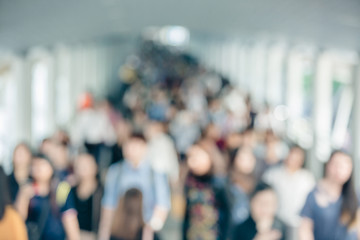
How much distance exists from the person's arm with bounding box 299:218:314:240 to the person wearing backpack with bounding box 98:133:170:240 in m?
1.31

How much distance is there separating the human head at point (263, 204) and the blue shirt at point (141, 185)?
2.79 feet

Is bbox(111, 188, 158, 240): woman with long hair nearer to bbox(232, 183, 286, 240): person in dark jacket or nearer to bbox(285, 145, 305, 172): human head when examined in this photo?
bbox(232, 183, 286, 240): person in dark jacket

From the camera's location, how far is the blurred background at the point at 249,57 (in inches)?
321

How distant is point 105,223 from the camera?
199 inches

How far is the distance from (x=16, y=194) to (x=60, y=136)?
3.87m

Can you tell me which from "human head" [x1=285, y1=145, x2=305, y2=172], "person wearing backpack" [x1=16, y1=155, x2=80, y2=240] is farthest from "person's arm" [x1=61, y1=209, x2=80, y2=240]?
"human head" [x1=285, y1=145, x2=305, y2=172]

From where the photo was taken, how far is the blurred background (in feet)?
26.8

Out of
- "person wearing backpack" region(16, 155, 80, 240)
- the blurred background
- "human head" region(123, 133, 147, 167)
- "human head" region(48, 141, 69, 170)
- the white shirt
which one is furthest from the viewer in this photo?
the blurred background

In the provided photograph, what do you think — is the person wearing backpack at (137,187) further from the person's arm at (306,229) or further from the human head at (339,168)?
the human head at (339,168)

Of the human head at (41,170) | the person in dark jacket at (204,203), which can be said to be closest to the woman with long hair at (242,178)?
the person in dark jacket at (204,203)

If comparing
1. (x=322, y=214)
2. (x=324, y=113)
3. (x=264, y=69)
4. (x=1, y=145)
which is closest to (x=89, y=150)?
(x=1, y=145)

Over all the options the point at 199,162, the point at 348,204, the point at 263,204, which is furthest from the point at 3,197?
the point at 348,204

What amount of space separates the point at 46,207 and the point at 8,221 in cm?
74

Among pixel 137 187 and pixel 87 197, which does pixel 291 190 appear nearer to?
pixel 137 187
